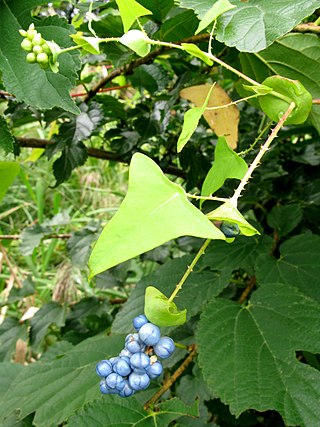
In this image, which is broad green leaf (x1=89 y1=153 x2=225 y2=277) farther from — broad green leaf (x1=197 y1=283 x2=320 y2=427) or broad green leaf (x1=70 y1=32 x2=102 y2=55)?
broad green leaf (x1=197 y1=283 x2=320 y2=427)

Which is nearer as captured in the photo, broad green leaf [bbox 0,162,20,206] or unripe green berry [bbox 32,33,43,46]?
unripe green berry [bbox 32,33,43,46]

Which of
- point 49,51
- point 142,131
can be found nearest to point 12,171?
point 142,131

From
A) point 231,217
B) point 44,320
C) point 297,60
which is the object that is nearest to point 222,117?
point 297,60

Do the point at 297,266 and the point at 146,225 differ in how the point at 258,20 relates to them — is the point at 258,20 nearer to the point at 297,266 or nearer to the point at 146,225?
the point at 146,225

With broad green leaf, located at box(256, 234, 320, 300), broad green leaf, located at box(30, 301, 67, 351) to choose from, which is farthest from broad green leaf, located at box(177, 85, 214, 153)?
broad green leaf, located at box(30, 301, 67, 351)

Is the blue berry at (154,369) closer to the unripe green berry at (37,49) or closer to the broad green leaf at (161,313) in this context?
the broad green leaf at (161,313)
